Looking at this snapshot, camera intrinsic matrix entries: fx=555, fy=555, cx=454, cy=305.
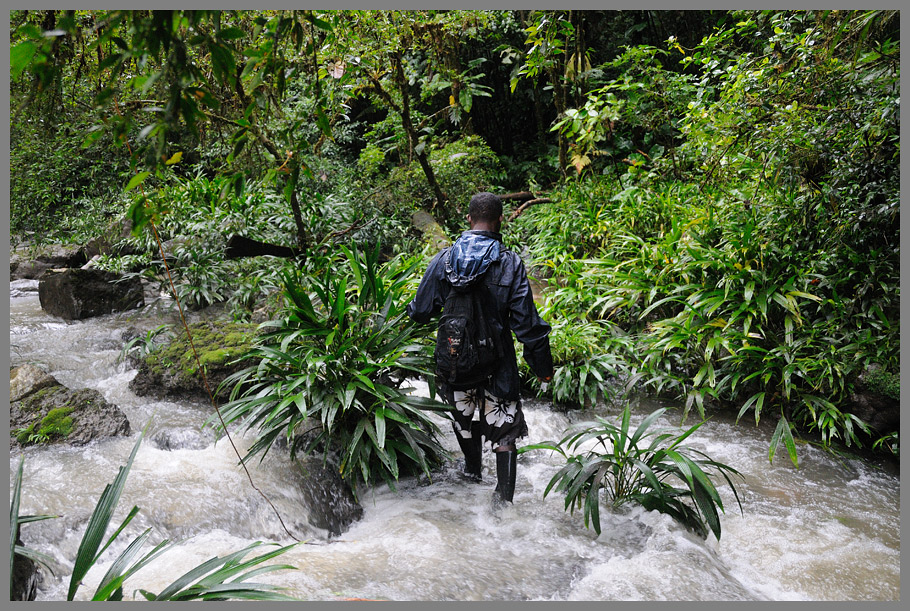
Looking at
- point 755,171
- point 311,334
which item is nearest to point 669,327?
point 755,171

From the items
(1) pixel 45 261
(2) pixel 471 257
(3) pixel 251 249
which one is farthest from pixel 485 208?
(1) pixel 45 261

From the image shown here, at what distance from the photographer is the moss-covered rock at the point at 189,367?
459cm

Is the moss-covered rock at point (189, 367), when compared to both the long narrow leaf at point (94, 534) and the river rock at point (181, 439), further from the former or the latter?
the long narrow leaf at point (94, 534)

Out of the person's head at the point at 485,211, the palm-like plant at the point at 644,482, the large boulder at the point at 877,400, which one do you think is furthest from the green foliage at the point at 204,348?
the large boulder at the point at 877,400

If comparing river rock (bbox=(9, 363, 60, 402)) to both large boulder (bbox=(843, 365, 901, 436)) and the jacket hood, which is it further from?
large boulder (bbox=(843, 365, 901, 436))

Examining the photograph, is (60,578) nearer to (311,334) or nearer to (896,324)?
(311,334)

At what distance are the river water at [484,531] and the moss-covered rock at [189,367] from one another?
0.46 meters

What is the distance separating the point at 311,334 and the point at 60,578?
1.69 m

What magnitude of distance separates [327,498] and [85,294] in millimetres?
5130

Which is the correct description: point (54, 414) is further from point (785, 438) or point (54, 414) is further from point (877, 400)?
point (877, 400)

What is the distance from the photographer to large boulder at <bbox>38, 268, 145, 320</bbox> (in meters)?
6.68

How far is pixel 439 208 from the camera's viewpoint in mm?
8398

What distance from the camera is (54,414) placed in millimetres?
3889

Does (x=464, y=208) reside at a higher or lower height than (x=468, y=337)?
higher
